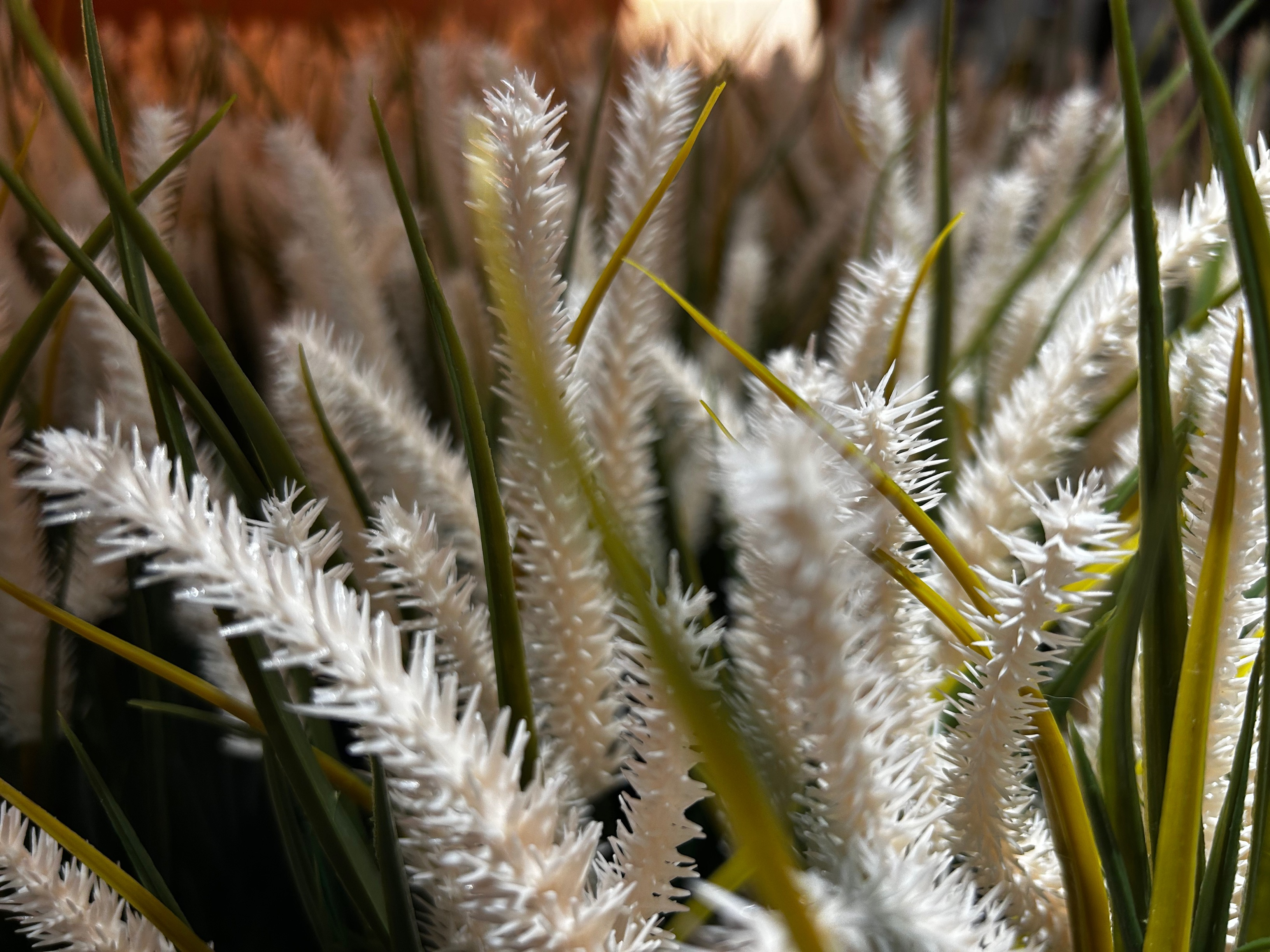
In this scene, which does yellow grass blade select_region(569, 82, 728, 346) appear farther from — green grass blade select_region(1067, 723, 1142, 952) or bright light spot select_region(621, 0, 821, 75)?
bright light spot select_region(621, 0, 821, 75)

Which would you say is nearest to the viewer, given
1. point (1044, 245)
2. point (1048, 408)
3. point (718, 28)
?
point (1048, 408)

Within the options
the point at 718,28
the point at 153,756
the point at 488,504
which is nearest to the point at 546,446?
the point at 488,504

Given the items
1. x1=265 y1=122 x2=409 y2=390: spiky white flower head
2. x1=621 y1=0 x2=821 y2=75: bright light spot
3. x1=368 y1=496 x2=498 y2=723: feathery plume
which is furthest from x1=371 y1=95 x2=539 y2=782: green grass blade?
x1=621 y1=0 x2=821 y2=75: bright light spot

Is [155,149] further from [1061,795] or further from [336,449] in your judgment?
[1061,795]

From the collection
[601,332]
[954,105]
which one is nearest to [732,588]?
[601,332]

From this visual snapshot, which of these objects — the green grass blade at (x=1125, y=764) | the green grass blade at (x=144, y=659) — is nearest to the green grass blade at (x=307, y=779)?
the green grass blade at (x=144, y=659)
